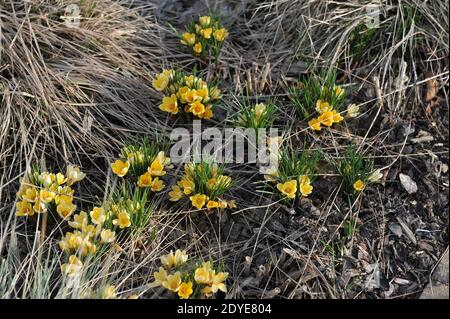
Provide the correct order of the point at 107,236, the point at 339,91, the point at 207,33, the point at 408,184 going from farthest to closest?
Answer: the point at 207,33
the point at 339,91
the point at 408,184
the point at 107,236

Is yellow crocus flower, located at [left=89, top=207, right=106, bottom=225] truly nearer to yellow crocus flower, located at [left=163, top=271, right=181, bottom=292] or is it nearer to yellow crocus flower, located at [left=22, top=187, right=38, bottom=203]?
yellow crocus flower, located at [left=22, top=187, right=38, bottom=203]

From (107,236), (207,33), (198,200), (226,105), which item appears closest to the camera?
(107,236)

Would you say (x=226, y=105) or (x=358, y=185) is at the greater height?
(x=226, y=105)

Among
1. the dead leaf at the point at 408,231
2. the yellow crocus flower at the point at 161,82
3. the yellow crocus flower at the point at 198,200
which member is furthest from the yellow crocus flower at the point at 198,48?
the dead leaf at the point at 408,231

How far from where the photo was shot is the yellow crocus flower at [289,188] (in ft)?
9.55

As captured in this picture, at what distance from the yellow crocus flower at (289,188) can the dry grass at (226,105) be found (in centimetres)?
11

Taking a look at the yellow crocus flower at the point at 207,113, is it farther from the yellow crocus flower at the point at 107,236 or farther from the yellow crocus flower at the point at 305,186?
the yellow crocus flower at the point at 107,236

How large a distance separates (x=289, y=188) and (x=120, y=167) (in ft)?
2.51

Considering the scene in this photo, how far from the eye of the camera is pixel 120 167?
2975 millimetres

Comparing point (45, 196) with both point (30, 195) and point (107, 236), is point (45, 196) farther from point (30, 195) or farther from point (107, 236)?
point (107, 236)

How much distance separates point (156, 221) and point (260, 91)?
968mm

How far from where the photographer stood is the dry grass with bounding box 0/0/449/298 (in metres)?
2.78

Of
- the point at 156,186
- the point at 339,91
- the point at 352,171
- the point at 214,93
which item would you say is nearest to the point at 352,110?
the point at 339,91
